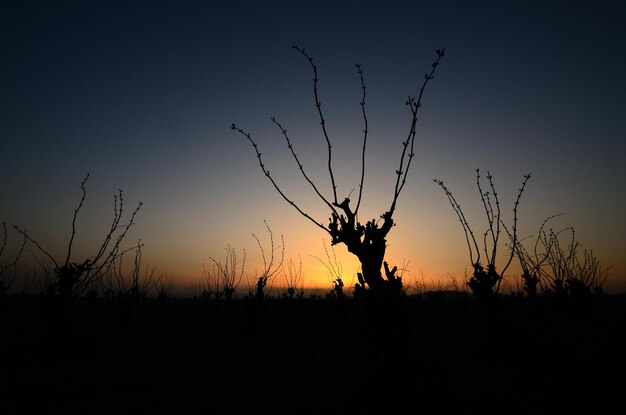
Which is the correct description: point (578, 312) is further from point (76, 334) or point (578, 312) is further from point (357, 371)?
point (76, 334)

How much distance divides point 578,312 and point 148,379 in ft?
51.6

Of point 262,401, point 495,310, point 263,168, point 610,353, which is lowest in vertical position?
point 262,401

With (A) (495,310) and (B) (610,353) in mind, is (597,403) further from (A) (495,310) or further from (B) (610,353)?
(A) (495,310)

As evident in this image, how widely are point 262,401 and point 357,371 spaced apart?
7.21ft

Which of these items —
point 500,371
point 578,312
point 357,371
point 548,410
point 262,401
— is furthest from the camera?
point 578,312

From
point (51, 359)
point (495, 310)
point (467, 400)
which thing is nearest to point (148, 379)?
point (51, 359)

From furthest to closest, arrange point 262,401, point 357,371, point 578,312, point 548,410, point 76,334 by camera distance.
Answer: point 578,312 → point 76,334 → point 357,371 → point 262,401 → point 548,410

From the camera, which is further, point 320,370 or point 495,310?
point 495,310

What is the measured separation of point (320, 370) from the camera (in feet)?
21.5

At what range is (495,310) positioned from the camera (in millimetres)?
7676

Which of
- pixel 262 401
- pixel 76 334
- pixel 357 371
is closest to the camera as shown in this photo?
pixel 262 401

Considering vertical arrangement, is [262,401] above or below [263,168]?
below

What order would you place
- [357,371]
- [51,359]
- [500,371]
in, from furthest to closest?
1. [51,359]
2. [357,371]
3. [500,371]

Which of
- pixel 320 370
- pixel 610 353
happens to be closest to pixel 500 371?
pixel 610 353
